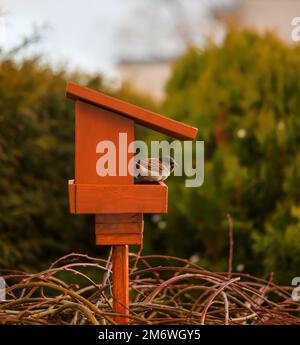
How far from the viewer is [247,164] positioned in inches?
181

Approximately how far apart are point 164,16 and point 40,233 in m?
22.0

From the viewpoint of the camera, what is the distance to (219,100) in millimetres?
4926

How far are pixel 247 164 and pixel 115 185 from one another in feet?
7.75

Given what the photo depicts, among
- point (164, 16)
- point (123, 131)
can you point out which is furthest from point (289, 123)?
point (164, 16)

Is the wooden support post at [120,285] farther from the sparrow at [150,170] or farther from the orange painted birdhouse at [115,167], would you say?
the sparrow at [150,170]

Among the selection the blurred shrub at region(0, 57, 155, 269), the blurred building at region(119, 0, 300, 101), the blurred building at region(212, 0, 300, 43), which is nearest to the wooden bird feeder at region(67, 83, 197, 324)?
the blurred shrub at region(0, 57, 155, 269)

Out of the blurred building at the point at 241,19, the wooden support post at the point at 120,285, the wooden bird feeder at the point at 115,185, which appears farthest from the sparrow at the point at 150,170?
the blurred building at the point at 241,19

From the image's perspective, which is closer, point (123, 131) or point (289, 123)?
point (123, 131)

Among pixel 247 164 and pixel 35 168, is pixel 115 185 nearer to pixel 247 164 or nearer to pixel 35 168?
pixel 247 164

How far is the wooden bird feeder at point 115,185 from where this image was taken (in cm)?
234

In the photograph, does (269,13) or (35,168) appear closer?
(35,168)

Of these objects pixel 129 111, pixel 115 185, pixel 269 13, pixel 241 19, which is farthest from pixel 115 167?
pixel 241 19

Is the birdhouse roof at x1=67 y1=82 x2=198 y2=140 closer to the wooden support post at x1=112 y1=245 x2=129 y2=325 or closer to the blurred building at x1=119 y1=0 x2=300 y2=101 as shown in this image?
the wooden support post at x1=112 y1=245 x2=129 y2=325

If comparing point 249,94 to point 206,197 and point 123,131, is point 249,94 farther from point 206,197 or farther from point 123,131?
point 123,131
